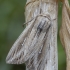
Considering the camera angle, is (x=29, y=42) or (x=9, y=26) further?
(x=9, y=26)

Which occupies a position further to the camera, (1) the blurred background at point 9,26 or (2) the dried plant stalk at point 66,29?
(1) the blurred background at point 9,26

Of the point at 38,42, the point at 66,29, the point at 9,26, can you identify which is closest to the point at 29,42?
the point at 38,42

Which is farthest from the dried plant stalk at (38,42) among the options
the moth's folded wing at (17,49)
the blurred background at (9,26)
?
the blurred background at (9,26)

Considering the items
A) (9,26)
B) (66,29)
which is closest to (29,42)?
(66,29)

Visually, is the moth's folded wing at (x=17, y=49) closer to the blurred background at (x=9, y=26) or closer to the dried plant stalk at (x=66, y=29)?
the dried plant stalk at (x=66, y=29)

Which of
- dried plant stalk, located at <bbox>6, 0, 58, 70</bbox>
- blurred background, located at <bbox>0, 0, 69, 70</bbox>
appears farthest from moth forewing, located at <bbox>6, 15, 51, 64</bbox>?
blurred background, located at <bbox>0, 0, 69, 70</bbox>

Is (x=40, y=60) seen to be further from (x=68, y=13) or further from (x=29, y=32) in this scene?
A: (x=68, y=13)

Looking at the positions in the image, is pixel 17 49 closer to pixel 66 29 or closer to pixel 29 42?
pixel 29 42

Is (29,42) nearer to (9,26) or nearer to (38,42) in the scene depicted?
(38,42)
